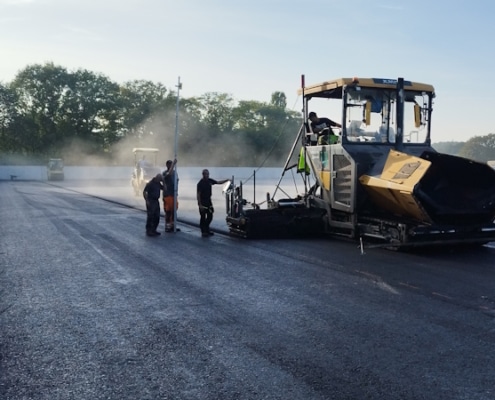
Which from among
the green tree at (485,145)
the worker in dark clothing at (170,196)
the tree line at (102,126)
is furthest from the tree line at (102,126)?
the worker in dark clothing at (170,196)

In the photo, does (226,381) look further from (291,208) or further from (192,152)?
(192,152)

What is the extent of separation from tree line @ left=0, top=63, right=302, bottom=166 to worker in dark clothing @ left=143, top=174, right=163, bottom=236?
45653 mm

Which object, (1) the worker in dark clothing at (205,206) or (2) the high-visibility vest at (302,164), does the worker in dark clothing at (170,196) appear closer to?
(1) the worker in dark clothing at (205,206)

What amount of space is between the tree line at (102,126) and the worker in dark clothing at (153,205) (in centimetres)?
4565

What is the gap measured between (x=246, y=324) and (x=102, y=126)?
204ft

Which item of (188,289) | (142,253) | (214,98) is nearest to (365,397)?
(188,289)

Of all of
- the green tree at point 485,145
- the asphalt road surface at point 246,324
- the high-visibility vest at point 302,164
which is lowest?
the asphalt road surface at point 246,324

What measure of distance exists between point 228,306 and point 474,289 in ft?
10.3

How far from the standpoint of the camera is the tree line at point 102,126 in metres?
60.6

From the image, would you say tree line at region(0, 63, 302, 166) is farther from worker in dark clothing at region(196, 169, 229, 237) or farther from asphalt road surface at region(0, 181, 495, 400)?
asphalt road surface at region(0, 181, 495, 400)

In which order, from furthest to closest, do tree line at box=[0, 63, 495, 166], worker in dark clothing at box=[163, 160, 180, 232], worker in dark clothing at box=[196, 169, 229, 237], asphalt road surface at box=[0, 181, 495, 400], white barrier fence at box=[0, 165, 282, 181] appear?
tree line at box=[0, 63, 495, 166] < white barrier fence at box=[0, 165, 282, 181] < worker in dark clothing at box=[163, 160, 180, 232] < worker in dark clothing at box=[196, 169, 229, 237] < asphalt road surface at box=[0, 181, 495, 400]

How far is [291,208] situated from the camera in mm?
11789

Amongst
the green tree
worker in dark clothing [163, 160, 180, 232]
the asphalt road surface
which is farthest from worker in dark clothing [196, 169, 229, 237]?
the green tree

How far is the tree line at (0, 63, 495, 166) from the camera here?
199 feet
